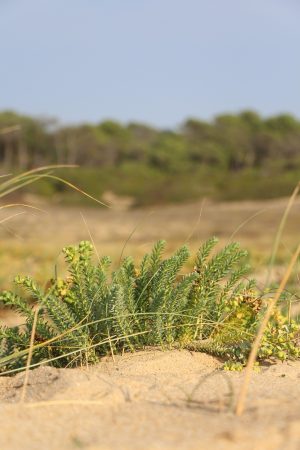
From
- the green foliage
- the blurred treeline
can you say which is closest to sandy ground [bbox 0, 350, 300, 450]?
the green foliage

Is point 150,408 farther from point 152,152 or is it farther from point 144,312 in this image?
point 152,152

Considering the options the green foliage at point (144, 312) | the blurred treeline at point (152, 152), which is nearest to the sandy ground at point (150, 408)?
the green foliage at point (144, 312)

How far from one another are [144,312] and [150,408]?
0.87 m

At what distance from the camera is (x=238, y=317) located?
263cm

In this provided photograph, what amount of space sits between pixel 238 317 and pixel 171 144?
165ft

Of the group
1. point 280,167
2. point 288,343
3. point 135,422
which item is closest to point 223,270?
point 288,343

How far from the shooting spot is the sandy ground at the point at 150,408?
1.48 meters

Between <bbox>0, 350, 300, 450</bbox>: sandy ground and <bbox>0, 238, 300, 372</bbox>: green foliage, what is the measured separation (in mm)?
129

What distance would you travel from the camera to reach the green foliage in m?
2.47

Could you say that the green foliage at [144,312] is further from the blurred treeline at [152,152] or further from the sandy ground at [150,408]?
the blurred treeline at [152,152]

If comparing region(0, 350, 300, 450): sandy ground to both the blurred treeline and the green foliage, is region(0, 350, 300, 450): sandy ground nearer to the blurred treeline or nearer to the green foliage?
the green foliage

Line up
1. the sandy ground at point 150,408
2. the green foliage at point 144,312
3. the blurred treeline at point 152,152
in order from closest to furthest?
1. the sandy ground at point 150,408
2. the green foliage at point 144,312
3. the blurred treeline at point 152,152

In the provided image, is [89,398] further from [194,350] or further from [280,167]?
[280,167]

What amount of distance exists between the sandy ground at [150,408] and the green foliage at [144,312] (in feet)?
0.42
